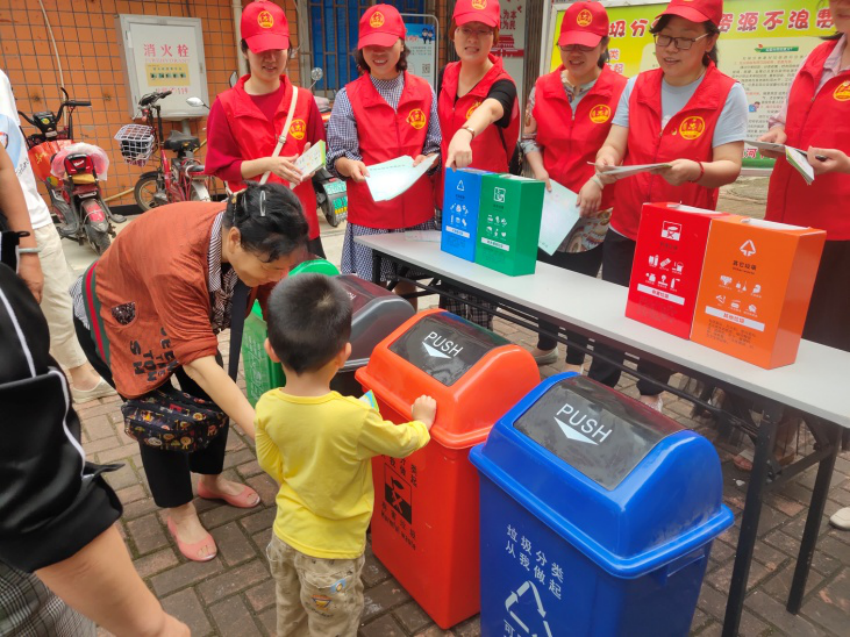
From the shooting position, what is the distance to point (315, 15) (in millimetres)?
7762

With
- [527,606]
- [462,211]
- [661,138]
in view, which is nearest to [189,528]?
[527,606]

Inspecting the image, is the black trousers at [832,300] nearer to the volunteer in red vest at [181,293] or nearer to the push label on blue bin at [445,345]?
the push label on blue bin at [445,345]

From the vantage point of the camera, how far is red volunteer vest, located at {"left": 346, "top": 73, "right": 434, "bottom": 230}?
9.59 ft

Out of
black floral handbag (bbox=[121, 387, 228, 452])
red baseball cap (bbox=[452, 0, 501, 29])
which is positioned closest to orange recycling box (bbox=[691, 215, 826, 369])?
black floral handbag (bbox=[121, 387, 228, 452])

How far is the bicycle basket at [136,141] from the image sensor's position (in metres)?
6.05

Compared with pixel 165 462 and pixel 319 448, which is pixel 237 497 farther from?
pixel 319 448

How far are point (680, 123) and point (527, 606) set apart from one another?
196 cm

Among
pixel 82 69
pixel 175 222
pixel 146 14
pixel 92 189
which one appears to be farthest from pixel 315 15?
pixel 175 222

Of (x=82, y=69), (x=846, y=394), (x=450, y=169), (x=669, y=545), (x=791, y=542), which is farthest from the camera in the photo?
(x=82, y=69)

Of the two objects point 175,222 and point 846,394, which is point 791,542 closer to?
point 846,394

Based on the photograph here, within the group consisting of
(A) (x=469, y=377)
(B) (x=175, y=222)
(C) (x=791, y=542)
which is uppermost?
(B) (x=175, y=222)

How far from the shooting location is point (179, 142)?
6.25m

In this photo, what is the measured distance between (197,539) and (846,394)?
2.18 metres

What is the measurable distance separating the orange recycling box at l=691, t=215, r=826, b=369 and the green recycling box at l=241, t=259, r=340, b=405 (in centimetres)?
152
